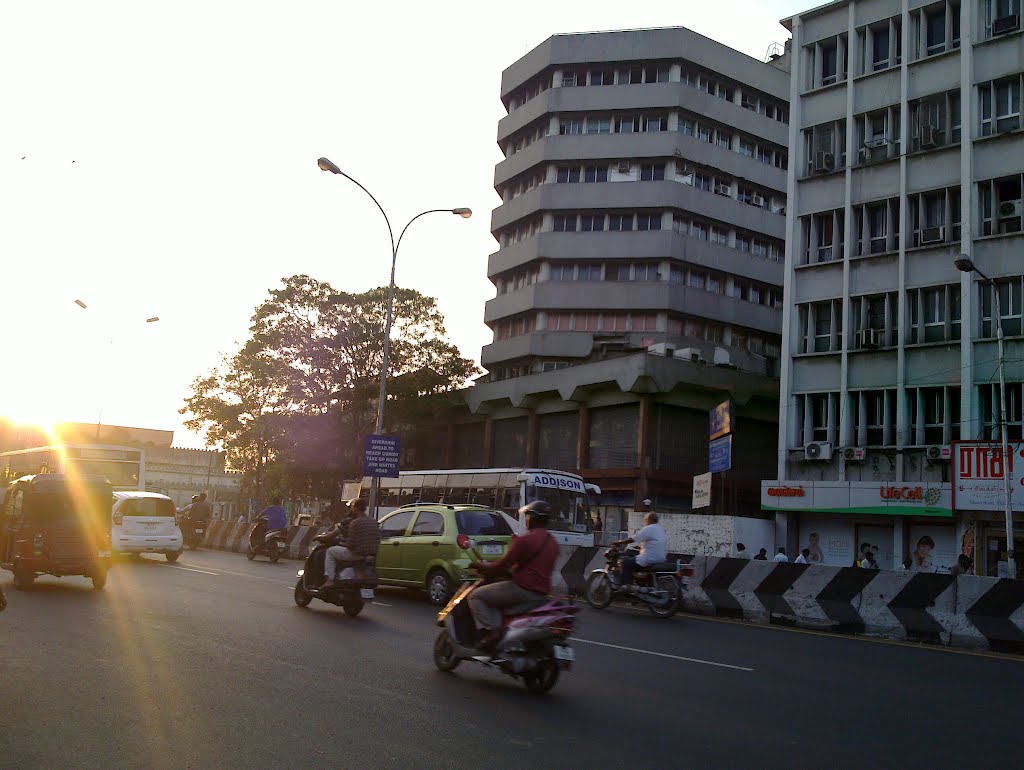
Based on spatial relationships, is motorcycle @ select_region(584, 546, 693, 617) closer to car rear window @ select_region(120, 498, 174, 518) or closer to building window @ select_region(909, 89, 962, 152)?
car rear window @ select_region(120, 498, 174, 518)

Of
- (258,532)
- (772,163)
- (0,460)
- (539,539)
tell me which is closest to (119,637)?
(539,539)

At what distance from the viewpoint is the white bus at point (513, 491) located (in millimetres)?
25344

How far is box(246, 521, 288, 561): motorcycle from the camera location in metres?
27.7

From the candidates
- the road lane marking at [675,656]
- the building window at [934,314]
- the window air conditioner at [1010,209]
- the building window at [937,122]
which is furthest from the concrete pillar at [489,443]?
the road lane marking at [675,656]

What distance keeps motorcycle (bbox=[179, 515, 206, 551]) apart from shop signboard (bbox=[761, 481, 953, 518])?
19.4 m

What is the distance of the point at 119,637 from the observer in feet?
33.6

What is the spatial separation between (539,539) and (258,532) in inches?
832

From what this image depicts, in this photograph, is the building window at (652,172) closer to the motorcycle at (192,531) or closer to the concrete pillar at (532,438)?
the concrete pillar at (532,438)

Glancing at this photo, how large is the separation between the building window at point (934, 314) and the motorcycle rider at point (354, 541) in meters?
25.0

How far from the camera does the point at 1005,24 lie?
1288 inches

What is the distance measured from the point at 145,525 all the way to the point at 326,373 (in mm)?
25928

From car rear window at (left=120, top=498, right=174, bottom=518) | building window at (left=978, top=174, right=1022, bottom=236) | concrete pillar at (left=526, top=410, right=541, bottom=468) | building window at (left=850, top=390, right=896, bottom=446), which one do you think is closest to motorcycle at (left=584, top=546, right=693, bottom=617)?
car rear window at (left=120, top=498, right=174, bottom=518)

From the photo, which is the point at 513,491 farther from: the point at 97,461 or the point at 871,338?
the point at 871,338

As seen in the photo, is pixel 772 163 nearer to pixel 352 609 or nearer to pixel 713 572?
pixel 713 572
